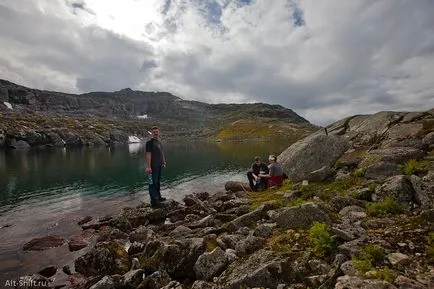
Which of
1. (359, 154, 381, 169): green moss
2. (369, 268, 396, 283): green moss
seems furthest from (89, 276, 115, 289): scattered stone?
(359, 154, 381, 169): green moss

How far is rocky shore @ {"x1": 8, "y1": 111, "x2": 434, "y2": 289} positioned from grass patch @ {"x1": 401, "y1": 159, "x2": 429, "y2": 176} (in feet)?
0.18

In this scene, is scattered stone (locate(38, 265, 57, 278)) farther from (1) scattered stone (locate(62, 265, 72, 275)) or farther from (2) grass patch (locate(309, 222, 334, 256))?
(2) grass patch (locate(309, 222, 334, 256))

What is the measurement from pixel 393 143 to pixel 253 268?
16.5 metres

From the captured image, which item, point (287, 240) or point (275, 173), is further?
point (275, 173)

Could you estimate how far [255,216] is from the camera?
16047 mm

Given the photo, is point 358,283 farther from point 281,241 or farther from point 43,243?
point 43,243

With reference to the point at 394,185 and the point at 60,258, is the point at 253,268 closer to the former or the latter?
the point at 394,185

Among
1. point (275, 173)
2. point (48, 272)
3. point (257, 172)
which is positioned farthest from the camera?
point (257, 172)

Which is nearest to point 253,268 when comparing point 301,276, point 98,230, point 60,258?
point 301,276

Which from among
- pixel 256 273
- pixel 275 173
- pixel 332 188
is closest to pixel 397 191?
pixel 332 188

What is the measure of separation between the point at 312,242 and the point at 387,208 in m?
3.61

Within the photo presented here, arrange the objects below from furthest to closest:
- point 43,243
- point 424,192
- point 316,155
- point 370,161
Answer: point 316,155 → point 43,243 → point 370,161 → point 424,192

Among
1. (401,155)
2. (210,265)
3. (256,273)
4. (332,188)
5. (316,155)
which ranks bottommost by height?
(210,265)

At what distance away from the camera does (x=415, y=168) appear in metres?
15.6
